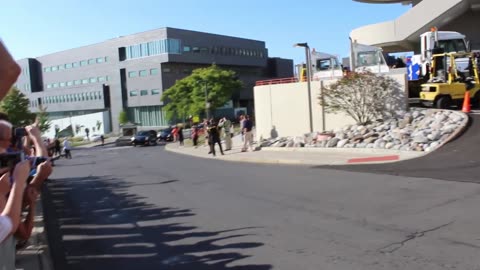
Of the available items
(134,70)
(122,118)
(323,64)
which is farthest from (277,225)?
(134,70)

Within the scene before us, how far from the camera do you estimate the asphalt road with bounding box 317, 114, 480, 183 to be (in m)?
10.9

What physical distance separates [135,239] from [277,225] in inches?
84.1

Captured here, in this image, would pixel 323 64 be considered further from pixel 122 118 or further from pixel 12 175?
pixel 122 118

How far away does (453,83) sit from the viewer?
2105 centimetres

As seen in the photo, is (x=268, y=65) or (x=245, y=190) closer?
(x=245, y=190)

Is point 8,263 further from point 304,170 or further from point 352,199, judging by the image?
point 304,170

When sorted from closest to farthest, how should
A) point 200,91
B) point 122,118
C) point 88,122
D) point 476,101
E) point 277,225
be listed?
point 277,225, point 476,101, point 200,91, point 122,118, point 88,122

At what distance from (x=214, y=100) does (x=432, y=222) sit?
198 feet

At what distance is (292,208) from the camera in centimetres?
858

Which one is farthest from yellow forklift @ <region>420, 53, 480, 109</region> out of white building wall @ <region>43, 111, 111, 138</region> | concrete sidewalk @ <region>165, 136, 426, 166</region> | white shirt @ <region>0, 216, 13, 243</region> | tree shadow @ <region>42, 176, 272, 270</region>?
white building wall @ <region>43, 111, 111, 138</region>

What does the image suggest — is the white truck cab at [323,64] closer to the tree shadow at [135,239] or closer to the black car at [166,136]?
the tree shadow at [135,239]

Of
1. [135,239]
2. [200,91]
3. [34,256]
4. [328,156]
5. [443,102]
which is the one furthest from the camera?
[200,91]

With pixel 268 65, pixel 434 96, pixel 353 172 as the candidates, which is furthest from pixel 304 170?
pixel 268 65

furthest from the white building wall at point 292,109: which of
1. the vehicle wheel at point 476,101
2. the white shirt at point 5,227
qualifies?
the white shirt at point 5,227
